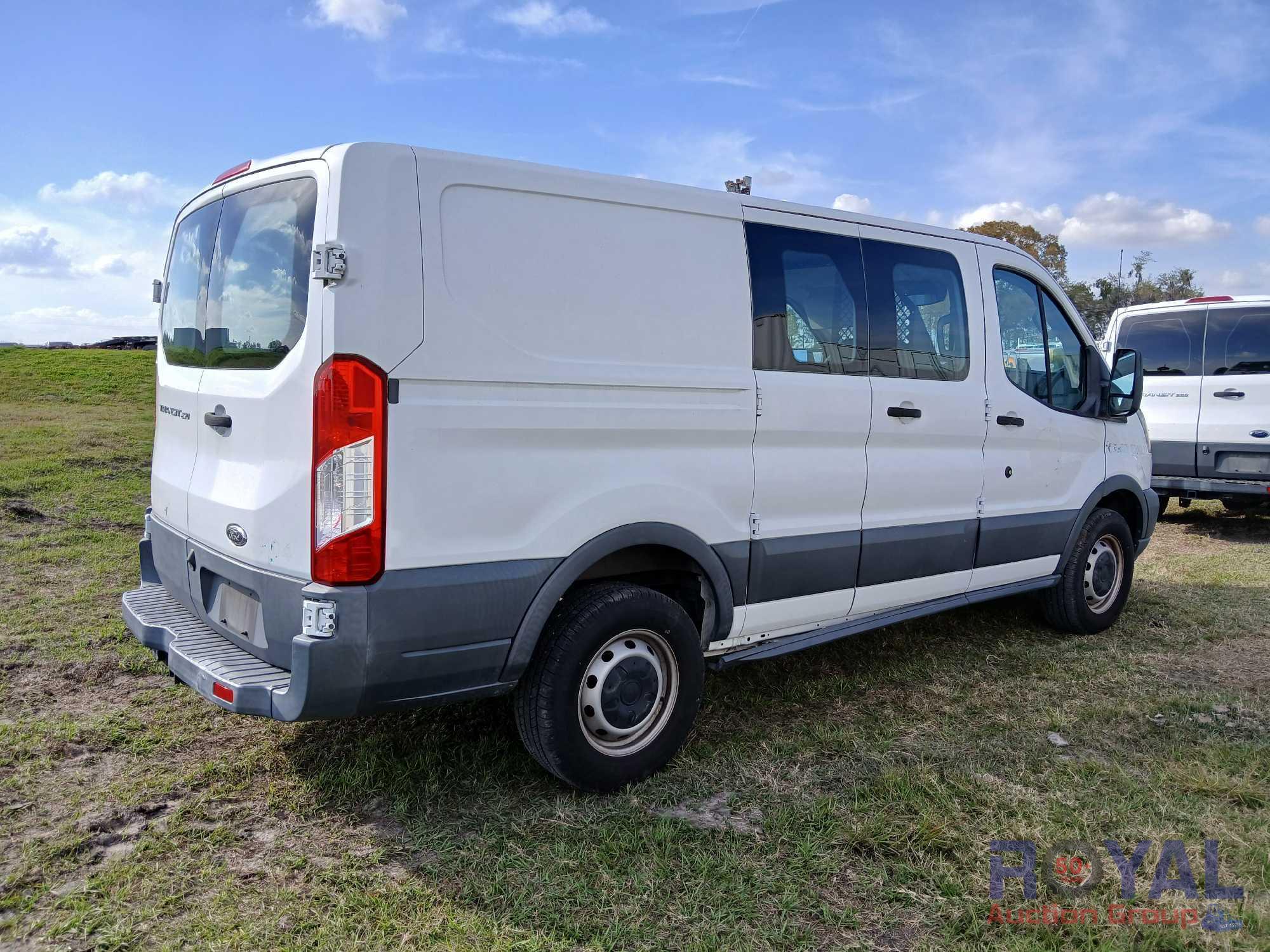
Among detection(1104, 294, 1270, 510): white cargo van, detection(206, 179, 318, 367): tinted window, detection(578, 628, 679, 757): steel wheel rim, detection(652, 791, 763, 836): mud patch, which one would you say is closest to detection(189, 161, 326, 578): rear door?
detection(206, 179, 318, 367): tinted window

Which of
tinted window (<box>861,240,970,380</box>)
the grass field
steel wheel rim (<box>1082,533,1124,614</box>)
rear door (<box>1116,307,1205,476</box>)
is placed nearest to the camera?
the grass field

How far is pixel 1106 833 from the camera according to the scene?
10.7 ft

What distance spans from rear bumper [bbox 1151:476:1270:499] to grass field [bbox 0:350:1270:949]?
146 inches

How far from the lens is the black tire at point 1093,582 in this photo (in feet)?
18.6

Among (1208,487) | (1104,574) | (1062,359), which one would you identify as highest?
(1062,359)

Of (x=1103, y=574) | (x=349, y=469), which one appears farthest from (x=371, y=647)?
(x=1103, y=574)

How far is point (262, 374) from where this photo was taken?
10.4 ft

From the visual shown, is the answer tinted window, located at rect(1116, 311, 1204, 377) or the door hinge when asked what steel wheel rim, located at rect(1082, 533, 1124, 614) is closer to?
tinted window, located at rect(1116, 311, 1204, 377)

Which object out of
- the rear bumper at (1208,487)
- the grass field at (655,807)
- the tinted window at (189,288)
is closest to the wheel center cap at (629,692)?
the grass field at (655,807)

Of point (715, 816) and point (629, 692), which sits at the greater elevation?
point (629, 692)

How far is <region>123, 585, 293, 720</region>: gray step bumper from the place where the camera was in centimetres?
301

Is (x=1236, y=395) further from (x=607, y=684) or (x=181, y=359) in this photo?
(x=181, y=359)

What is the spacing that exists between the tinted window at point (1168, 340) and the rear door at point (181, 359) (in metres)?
8.27

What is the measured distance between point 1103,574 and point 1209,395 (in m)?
4.10
